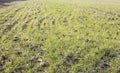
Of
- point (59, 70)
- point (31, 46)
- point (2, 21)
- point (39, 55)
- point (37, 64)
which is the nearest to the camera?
point (59, 70)

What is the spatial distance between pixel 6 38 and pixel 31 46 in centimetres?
202

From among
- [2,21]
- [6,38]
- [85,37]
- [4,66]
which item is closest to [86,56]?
[85,37]

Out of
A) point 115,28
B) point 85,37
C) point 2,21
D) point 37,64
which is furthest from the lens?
point 2,21

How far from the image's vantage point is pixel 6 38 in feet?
38.2

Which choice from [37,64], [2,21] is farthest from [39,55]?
[2,21]

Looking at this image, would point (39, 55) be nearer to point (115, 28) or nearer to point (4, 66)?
point (4, 66)

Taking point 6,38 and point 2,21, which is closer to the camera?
point 6,38

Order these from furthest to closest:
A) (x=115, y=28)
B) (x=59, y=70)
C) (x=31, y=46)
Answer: (x=115, y=28) → (x=31, y=46) → (x=59, y=70)

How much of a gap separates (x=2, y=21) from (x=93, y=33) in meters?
7.26

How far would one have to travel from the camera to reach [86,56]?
8938 mm

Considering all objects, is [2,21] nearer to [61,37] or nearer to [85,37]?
[61,37]

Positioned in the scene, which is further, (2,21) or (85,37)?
(2,21)

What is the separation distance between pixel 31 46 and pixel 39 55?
47.5 inches

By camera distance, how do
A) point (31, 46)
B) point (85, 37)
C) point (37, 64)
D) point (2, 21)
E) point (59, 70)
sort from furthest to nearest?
point (2, 21)
point (85, 37)
point (31, 46)
point (37, 64)
point (59, 70)
